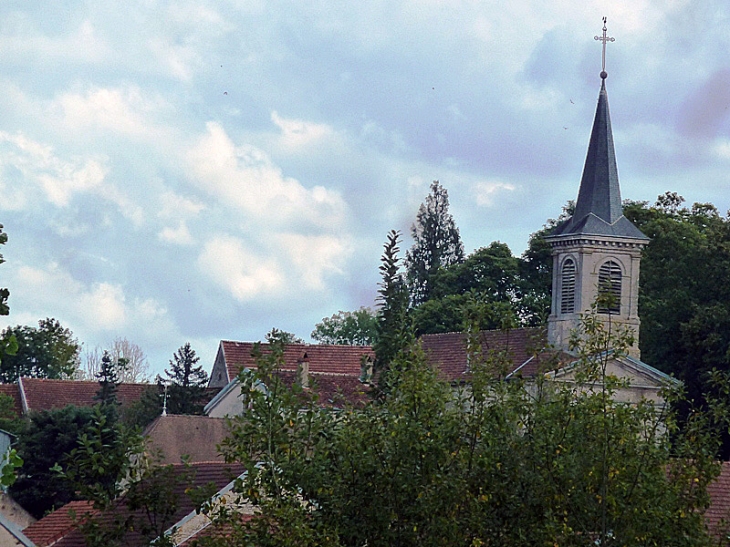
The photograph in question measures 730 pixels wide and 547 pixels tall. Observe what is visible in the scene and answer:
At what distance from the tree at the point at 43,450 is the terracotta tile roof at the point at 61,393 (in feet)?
49.2

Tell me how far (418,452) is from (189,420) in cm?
2866

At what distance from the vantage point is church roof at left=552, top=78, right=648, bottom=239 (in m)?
46.9

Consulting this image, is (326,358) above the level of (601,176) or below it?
below

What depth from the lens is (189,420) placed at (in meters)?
40.2

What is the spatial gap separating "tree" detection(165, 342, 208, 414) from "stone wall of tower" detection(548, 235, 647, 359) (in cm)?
1379

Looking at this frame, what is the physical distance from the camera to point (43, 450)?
47.9m

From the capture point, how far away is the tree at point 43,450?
44.2 meters

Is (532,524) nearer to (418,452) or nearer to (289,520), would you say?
(418,452)

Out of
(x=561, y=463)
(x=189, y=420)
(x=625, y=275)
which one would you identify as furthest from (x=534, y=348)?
(x=625, y=275)

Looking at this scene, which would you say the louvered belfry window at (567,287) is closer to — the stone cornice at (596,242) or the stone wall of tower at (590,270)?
the stone wall of tower at (590,270)

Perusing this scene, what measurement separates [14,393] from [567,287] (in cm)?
3251

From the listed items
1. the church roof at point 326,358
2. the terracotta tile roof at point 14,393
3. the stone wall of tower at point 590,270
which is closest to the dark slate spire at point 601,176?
the stone wall of tower at point 590,270

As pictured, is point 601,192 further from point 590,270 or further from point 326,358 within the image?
point 326,358

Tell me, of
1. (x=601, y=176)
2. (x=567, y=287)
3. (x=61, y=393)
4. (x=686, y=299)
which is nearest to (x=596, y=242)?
(x=567, y=287)
